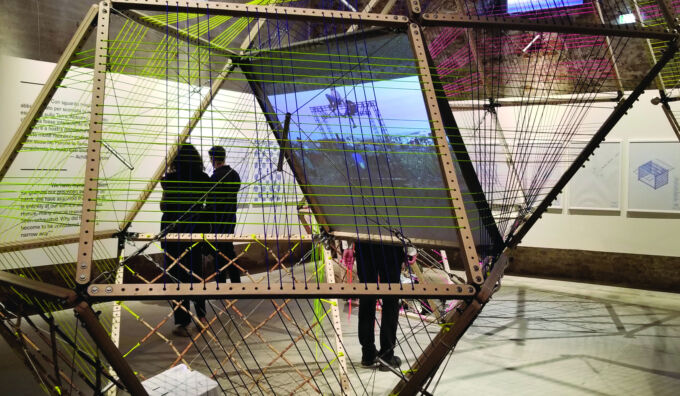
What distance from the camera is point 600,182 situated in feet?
17.1

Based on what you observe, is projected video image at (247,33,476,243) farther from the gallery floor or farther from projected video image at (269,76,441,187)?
the gallery floor

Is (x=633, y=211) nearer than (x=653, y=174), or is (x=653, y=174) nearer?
(x=653, y=174)

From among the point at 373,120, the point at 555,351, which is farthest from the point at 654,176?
the point at 373,120

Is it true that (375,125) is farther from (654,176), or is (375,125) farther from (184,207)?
(654,176)

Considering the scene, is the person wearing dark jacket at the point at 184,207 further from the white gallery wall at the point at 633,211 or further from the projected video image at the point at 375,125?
the white gallery wall at the point at 633,211

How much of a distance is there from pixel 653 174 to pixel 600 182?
0.48 meters

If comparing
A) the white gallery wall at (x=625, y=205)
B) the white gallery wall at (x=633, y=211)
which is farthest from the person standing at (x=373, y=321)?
the white gallery wall at (x=633, y=211)

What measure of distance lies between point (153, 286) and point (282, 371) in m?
1.71

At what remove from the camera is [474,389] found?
2.54m

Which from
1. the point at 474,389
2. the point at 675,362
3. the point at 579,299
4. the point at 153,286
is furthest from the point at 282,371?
the point at 579,299

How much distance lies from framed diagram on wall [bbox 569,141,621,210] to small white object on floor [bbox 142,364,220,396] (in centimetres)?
437

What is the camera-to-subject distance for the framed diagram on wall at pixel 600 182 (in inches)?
202

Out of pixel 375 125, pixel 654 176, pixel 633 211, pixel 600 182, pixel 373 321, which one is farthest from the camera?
pixel 600 182

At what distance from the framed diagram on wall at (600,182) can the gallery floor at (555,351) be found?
1.03 m
